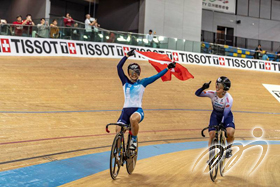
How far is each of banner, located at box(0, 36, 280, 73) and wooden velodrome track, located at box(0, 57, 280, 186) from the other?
0.48 meters

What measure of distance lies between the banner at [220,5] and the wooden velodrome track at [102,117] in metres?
8.97

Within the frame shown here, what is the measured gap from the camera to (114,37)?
14.3m

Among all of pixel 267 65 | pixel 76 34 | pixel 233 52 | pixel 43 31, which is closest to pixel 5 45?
pixel 43 31

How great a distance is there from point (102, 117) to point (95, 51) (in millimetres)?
6274

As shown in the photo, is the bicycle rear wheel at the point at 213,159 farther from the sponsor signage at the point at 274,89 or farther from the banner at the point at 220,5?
the banner at the point at 220,5

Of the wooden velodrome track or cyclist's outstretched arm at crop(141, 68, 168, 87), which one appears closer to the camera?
cyclist's outstretched arm at crop(141, 68, 168, 87)

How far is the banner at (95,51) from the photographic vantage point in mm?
12008

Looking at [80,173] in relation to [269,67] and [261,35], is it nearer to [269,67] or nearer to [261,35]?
[269,67]

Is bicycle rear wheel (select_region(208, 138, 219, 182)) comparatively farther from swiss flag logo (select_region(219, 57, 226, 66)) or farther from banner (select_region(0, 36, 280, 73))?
swiss flag logo (select_region(219, 57, 226, 66))

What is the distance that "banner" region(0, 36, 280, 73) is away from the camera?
473 inches

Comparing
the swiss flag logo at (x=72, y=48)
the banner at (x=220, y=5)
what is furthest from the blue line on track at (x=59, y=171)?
the banner at (x=220, y=5)

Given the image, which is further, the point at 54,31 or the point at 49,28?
the point at 54,31

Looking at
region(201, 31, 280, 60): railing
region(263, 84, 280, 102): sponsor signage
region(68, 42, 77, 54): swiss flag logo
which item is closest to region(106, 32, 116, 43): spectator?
region(68, 42, 77, 54): swiss flag logo

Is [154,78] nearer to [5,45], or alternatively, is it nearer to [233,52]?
[5,45]
